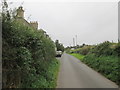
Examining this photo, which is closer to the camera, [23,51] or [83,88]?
[23,51]

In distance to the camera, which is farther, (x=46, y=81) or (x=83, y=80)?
(x=83, y=80)

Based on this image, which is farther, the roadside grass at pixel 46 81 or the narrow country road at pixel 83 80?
the narrow country road at pixel 83 80

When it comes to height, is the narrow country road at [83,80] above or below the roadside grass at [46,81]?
below

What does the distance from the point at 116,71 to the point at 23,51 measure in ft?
23.9

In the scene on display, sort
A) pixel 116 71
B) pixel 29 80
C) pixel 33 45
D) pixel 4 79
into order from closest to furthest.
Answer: pixel 4 79
pixel 29 80
pixel 33 45
pixel 116 71

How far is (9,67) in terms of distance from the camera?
473 cm

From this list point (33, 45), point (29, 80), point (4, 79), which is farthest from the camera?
point (33, 45)

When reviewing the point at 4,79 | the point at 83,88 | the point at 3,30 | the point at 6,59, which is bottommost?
the point at 83,88

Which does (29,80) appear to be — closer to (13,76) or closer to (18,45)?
(13,76)

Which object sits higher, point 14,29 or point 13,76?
point 14,29

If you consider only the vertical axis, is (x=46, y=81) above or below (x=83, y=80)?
above

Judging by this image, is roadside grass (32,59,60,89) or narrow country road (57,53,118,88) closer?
roadside grass (32,59,60,89)

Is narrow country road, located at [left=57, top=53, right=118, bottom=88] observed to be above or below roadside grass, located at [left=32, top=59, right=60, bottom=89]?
below

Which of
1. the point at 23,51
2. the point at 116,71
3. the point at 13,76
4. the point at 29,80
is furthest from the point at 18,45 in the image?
the point at 116,71
